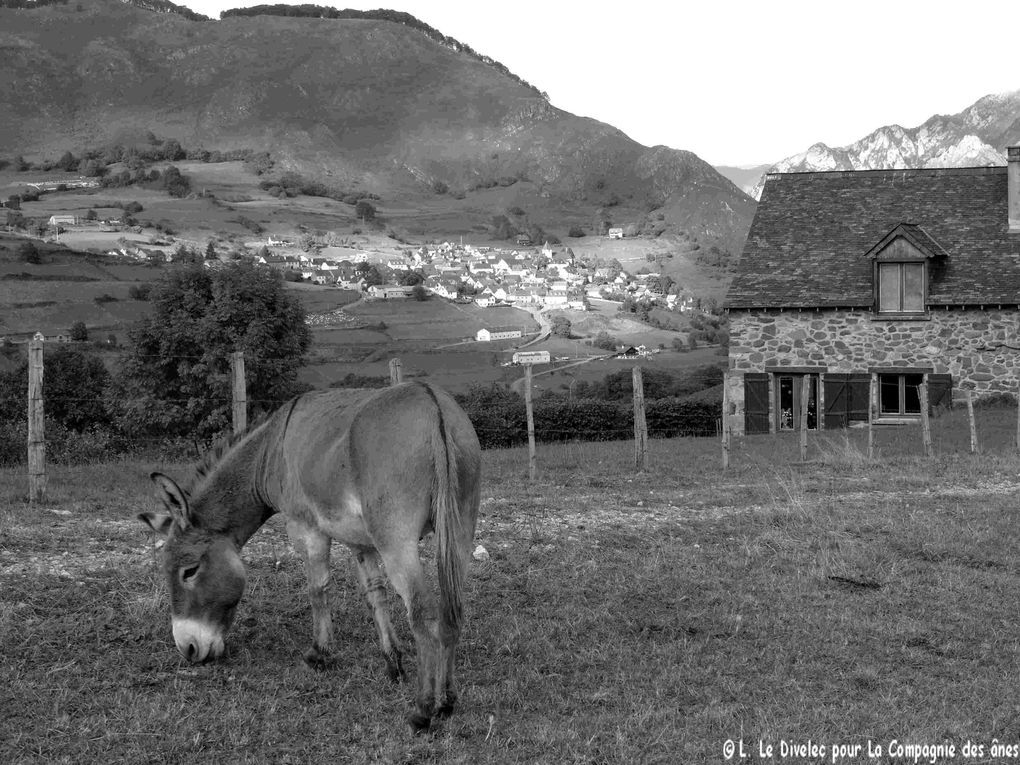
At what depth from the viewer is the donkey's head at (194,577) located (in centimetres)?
612

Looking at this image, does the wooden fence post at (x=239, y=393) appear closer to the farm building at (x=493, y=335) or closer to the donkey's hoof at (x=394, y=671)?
the donkey's hoof at (x=394, y=671)

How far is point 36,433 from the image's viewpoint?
12.3 meters

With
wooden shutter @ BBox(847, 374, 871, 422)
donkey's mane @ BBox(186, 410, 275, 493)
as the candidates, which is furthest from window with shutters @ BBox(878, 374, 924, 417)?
donkey's mane @ BBox(186, 410, 275, 493)

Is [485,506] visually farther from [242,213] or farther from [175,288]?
[242,213]

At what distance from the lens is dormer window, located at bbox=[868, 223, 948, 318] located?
31828mm

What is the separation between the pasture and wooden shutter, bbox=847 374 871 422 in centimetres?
2054

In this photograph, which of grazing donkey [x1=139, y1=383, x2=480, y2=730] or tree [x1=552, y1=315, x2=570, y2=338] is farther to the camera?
tree [x1=552, y1=315, x2=570, y2=338]

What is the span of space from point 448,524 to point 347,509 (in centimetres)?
79

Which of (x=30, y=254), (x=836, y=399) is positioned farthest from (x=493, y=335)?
(x=836, y=399)

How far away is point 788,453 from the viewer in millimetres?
A: 22969

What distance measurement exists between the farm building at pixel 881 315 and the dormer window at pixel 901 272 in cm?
3

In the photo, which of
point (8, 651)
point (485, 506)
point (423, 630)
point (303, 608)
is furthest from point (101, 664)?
point (485, 506)

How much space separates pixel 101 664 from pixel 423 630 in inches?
92.4

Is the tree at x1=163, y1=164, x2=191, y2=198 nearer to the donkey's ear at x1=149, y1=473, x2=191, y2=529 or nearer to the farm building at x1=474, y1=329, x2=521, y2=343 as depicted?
the farm building at x1=474, y1=329, x2=521, y2=343
